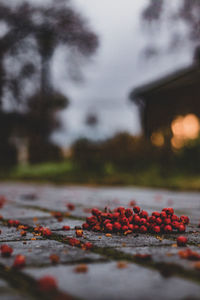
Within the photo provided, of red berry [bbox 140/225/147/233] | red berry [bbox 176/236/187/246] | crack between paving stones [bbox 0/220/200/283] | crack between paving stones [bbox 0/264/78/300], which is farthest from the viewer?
red berry [bbox 140/225/147/233]

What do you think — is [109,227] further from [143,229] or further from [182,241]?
[182,241]

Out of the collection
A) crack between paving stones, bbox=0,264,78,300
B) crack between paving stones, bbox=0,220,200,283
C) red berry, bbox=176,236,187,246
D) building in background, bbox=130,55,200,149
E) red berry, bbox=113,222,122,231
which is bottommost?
crack between paving stones, bbox=0,264,78,300

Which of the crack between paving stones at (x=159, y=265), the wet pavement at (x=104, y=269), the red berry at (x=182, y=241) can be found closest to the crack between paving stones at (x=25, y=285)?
the wet pavement at (x=104, y=269)

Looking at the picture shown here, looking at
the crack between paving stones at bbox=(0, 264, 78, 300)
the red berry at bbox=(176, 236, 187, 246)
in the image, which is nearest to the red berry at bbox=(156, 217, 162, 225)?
the red berry at bbox=(176, 236, 187, 246)

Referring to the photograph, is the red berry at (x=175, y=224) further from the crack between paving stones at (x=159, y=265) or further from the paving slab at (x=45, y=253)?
the paving slab at (x=45, y=253)

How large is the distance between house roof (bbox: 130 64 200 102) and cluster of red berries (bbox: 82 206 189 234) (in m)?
11.3

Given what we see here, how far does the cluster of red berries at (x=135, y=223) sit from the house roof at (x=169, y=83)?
1132cm

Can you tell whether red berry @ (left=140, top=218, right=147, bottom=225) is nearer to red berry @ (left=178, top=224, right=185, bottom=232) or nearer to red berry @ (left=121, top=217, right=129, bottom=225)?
red berry @ (left=121, top=217, right=129, bottom=225)

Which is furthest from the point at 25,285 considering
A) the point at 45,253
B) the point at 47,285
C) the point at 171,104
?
the point at 171,104

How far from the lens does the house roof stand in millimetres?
13078

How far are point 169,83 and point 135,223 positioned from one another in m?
12.4

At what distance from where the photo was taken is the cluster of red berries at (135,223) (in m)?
2.13

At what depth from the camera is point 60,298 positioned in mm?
1070

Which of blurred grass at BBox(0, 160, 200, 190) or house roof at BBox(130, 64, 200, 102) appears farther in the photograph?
house roof at BBox(130, 64, 200, 102)
